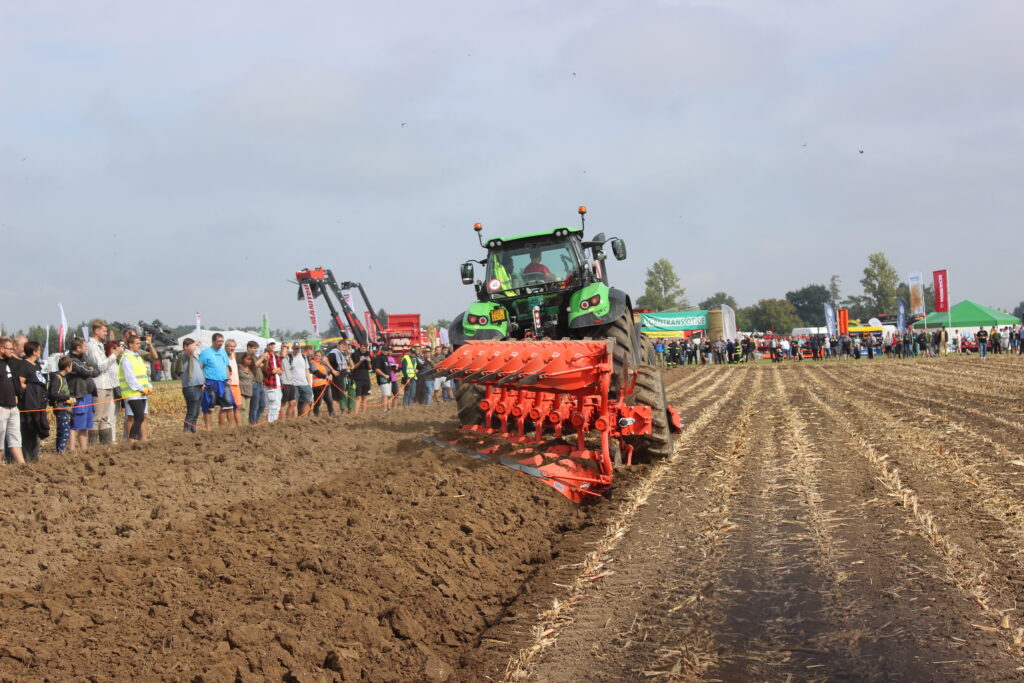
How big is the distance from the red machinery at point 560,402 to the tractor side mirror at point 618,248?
176 cm

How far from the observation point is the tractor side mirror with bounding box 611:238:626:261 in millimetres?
8633

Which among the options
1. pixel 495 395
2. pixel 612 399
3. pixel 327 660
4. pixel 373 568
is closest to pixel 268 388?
pixel 495 395

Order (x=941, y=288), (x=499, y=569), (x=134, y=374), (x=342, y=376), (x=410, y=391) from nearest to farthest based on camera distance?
(x=499, y=569) → (x=134, y=374) → (x=342, y=376) → (x=410, y=391) → (x=941, y=288)

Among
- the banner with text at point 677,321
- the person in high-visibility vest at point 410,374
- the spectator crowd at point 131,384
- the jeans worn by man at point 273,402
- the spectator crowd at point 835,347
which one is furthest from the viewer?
the banner with text at point 677,321

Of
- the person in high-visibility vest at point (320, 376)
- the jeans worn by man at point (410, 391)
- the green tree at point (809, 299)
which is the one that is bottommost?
the jeans worn by man at point (410, 391)

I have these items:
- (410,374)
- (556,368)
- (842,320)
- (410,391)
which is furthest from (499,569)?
(842,320)

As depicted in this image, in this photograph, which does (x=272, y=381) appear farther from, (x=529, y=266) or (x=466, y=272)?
(x=529, y=266)

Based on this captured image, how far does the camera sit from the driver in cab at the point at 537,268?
8578 mm

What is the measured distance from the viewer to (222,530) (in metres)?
4.77

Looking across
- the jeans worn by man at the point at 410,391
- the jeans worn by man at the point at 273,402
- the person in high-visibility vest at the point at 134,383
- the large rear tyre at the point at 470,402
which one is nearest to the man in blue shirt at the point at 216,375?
the person in high-visibility vest at the point at 134,383

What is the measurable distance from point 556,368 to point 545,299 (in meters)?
2.37

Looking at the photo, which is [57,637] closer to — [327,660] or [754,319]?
[327,660]

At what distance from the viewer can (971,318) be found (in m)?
41.6

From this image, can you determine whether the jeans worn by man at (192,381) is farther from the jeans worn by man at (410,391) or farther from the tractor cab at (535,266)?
the jeans worn by man at (410,391)
